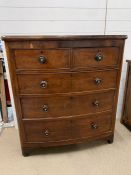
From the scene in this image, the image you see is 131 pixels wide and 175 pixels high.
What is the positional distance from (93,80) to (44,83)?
42cm

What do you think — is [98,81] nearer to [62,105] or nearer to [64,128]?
[62,105]

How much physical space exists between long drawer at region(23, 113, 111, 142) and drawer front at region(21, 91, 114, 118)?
0.23 feet

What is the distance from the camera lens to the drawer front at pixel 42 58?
131 centimetres

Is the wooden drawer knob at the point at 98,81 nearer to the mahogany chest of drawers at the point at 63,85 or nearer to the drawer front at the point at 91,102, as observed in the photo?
the mahogany chest of drawers at the point at 63,85

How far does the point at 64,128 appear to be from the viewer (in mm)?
1580

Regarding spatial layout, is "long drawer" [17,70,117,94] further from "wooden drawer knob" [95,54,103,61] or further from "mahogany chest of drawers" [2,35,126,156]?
"wooden drawer knob" [95,54,103,61]

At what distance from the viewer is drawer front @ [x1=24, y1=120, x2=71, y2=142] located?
1543mm

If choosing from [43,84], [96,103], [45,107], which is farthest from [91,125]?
[43,84]
